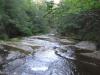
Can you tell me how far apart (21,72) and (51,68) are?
1.17 m

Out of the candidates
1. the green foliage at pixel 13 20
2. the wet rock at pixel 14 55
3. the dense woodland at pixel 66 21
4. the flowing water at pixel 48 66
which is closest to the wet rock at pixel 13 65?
the flowing water at pixel 48 66

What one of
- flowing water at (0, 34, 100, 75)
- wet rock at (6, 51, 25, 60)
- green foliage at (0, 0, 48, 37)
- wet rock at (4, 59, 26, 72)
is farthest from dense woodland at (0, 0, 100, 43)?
wet rock at (4, 59, 26, 72)

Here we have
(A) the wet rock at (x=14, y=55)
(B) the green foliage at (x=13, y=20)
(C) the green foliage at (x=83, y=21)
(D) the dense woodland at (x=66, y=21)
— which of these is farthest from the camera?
(B) the green foliage at (x=13, y=20)

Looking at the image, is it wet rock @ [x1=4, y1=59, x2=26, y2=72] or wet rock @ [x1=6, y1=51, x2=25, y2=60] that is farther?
wet rock @ [x1=6, y1=51, x2=25, y2=60]

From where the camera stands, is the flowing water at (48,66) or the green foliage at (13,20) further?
the green foliage at (13,20)

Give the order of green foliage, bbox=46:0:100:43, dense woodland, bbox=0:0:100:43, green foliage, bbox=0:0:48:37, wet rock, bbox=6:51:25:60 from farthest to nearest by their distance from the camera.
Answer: green foliage, bbox=0:0:48:37, dense woodland, bbox=0:0:100:43, green foliage, bbox=46:0:100:43, wet rock, bbox=6:51:25:60

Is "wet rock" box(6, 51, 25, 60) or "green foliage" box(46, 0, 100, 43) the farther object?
"green foliage" box(46, 0, 100, 43)

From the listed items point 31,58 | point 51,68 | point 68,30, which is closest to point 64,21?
point 68,30

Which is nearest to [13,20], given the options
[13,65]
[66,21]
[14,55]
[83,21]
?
[66,21]

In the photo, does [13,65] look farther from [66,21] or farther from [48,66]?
[66,21]

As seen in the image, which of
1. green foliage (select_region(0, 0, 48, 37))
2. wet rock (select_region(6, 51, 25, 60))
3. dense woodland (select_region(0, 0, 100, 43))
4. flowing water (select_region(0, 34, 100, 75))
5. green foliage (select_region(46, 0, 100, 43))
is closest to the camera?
flowing water (select_region(0, 34, 100, 75))

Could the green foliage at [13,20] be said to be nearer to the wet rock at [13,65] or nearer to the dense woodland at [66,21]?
the dense woodland at [66,21]

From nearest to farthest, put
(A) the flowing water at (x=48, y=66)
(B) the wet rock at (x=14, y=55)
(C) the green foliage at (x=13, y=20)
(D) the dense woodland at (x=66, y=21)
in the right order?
1. (A) the flowing water at (x=48, y=66)
2. (B) the wet rock at (x=14, y=55)
3. (D) the dense woodland at (x=66, y=21)
4. (C) the green foliage at (x=13, y=20)

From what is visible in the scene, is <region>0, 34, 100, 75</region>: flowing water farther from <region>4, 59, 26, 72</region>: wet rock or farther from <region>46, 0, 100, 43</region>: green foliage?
<region>46, 0, 100, 43</region>: green foliage
